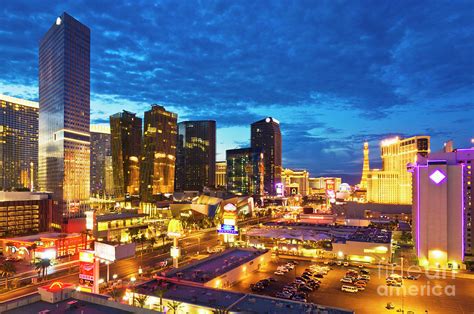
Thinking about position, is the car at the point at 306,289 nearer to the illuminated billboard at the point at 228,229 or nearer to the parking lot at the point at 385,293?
the parking lot at the point at 385,293

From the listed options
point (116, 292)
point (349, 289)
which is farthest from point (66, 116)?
point (349, 289)

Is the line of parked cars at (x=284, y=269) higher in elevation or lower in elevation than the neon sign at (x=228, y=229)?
lower

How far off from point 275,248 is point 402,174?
109321mm

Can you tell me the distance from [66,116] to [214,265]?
96258 millimetres

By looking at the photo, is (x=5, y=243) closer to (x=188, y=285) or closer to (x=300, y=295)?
(x=188, y=285)

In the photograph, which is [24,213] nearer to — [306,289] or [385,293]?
[306,289]

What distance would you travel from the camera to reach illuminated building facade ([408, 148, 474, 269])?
71.7m

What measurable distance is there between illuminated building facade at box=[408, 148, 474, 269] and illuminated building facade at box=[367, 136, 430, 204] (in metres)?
92.2

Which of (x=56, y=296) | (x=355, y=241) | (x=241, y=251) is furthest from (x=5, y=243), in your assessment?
(x=355, y=241)

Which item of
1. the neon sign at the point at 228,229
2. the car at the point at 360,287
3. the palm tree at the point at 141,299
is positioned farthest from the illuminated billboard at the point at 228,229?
the palm tree at the point at 141,299

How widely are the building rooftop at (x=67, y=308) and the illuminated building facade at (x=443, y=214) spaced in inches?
2506

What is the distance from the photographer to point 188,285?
1874 inches

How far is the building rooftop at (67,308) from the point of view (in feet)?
99.8

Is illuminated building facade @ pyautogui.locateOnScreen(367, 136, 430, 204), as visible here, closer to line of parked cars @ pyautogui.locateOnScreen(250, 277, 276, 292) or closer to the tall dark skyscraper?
line of parked cars @ pyautogui.locateOnScreen(250, 277, 276, 292)
